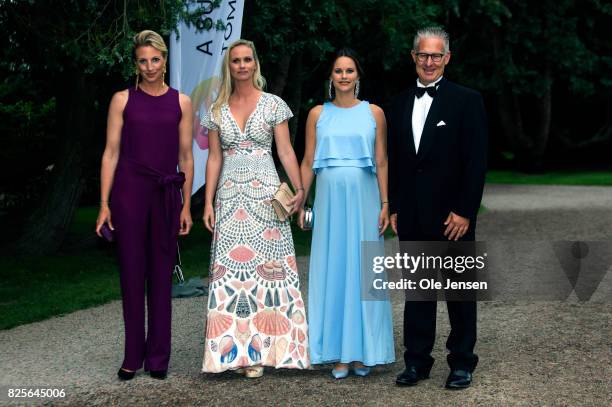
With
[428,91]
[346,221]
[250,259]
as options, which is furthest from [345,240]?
[428,91]

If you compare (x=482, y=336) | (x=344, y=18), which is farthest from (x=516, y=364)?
(x=344, y=18)

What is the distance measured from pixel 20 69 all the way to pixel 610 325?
8503mm

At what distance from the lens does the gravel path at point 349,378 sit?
200 inches

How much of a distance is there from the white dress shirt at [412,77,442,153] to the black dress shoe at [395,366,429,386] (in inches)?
50.0

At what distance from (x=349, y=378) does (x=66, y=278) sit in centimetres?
588

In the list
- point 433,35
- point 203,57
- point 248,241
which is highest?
point 433,35

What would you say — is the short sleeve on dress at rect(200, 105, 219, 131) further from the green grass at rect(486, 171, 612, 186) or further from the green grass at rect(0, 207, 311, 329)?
the green grass at rect(486, 171, 612, 186)

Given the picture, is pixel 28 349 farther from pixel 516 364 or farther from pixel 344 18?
pixel 344 18

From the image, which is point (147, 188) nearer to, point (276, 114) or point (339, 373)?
point (276, 114)

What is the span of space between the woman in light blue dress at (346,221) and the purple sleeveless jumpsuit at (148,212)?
0.84 metres

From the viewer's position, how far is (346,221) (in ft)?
18.2

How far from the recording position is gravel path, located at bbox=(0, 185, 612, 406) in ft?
16.7

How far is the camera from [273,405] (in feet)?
16.3

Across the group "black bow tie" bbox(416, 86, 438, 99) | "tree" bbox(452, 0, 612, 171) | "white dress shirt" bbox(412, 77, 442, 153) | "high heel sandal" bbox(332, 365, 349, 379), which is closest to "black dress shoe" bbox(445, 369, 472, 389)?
"high heel sandal" bbox(332, 365, 349, 379)
